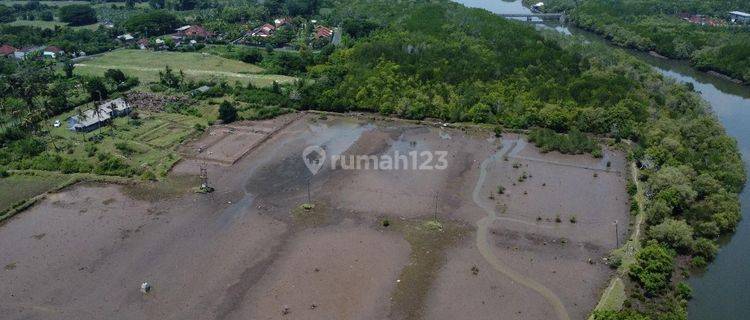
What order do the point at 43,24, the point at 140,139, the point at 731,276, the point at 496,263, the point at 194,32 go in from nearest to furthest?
Answer: the point at 496,263 < the point at 731,276 < the point at 140,139 < the point at 194,32 < the point at 43,24

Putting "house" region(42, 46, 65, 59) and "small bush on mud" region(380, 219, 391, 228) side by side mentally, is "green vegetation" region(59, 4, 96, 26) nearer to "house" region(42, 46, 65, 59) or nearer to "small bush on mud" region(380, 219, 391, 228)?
"house" region(42, 46, 65, 59)

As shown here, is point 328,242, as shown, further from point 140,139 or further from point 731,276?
point 140,139

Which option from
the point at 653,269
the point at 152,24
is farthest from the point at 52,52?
the point at 653,269

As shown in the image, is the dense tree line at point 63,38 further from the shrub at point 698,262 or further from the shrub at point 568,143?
the shrub at point 698,262

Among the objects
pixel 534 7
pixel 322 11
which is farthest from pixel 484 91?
pixel 534 7

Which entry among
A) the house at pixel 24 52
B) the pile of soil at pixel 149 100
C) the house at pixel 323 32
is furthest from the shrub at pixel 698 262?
the house at pixel 24 52

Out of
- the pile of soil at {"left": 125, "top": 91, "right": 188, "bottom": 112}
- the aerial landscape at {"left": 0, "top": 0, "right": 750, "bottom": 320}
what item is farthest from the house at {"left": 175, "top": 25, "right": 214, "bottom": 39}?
the pile of soil at {"left": 125, "top": 91, "right": 188, "bottom": 112}

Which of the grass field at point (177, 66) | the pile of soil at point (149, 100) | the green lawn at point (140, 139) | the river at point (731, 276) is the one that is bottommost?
the river at point (731, 276)
